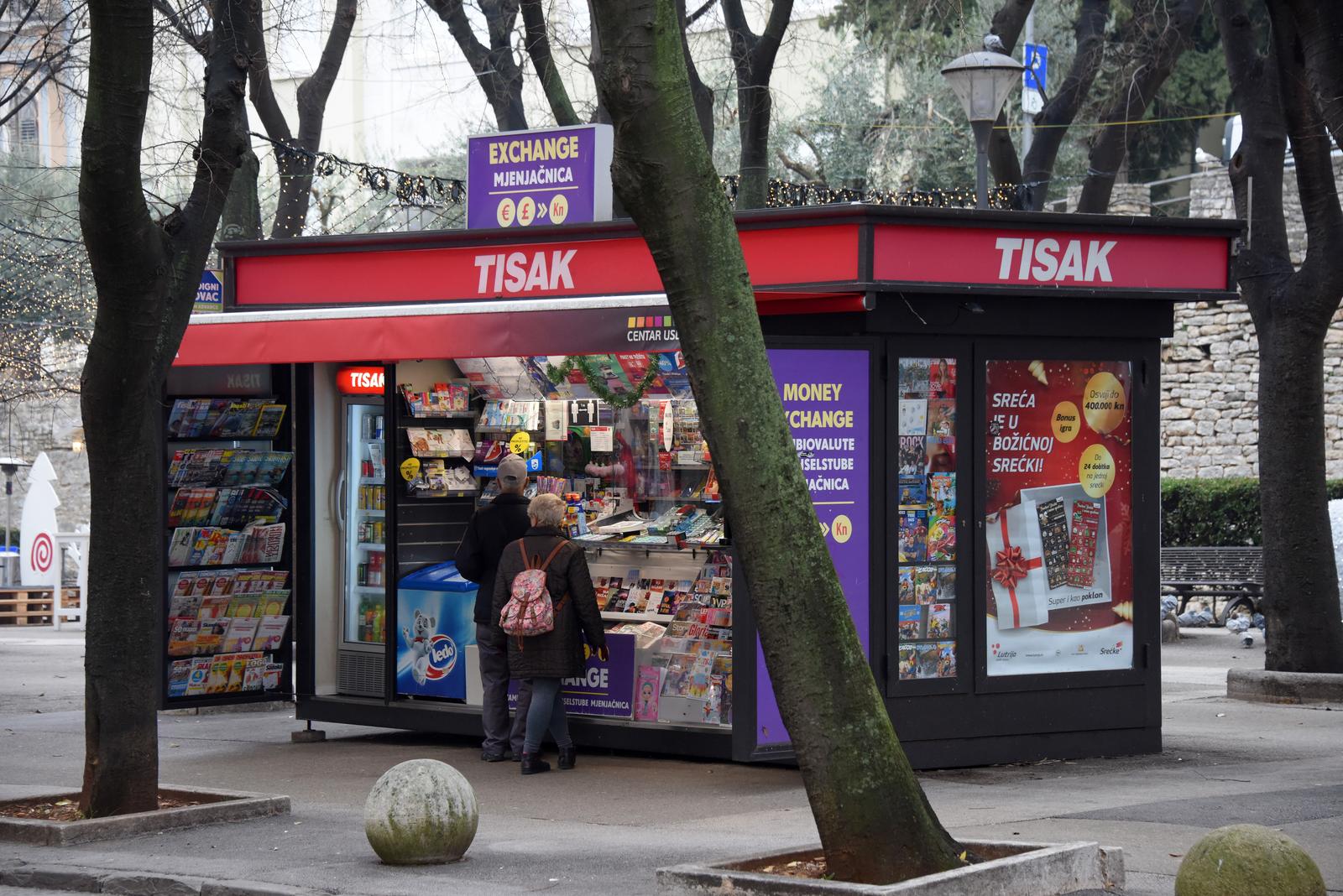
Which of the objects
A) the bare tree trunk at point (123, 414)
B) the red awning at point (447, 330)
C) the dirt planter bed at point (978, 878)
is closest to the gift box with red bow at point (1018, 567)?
the red awning at point (447, 330)

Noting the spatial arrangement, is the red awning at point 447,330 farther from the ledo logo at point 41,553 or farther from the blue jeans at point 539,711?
the ledo logo at point 41,553

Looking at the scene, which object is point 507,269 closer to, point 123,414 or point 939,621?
point 123,414

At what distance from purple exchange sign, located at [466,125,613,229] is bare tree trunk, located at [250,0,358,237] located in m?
4.87

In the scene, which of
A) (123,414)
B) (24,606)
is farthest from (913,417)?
(24,606)

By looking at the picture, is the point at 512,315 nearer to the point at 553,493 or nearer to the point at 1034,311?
the point at 553,493

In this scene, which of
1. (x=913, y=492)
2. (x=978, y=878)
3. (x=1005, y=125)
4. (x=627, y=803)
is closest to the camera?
(x=978, y=878)

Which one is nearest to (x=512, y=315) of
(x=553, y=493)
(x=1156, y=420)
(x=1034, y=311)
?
(x=553, y=493)

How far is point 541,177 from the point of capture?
11.4 meters

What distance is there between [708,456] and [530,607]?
64.1 inches

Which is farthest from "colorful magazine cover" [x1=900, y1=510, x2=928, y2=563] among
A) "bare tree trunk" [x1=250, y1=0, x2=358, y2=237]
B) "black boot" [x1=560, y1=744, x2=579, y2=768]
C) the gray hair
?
"bare tree trunk" [x1=250, y1=0, x2=358, y2=237]

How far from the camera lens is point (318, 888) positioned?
23.5 feet

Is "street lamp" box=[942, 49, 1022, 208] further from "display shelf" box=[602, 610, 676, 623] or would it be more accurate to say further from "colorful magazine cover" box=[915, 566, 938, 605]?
"display shelf" box=[602, 610, 676, 623]

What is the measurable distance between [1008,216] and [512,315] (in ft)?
9.88

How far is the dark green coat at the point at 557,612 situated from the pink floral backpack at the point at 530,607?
0.05 metres
